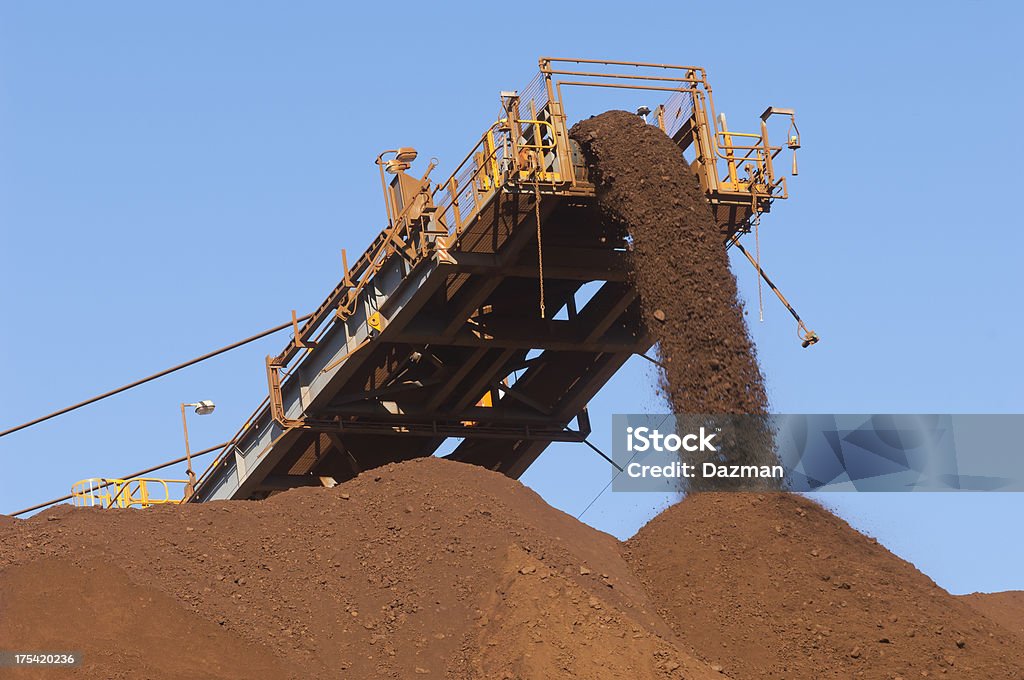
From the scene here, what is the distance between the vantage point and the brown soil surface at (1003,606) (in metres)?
20.5

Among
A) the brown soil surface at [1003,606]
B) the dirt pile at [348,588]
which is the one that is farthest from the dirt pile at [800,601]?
the brown soil surface at [1003,606]

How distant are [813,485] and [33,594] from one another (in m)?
8.16

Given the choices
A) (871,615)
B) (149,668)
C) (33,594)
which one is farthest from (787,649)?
(33,594)

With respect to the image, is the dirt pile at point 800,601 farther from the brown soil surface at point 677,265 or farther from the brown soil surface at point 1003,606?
the brown soil surface at point 1003,606

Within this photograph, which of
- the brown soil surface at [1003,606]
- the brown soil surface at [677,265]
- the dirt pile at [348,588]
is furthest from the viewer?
the brown soil surface at [1003,606]

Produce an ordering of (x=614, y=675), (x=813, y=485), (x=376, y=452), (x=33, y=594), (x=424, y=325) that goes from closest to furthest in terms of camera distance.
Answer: (x=614, y=675), (x=33, y=594), (x=813, y=485), (x=424, y=325), (x=376, y=452)

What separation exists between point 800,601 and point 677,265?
3.91 metres

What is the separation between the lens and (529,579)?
16.8 meters

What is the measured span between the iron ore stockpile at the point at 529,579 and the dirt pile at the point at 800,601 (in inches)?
0.9

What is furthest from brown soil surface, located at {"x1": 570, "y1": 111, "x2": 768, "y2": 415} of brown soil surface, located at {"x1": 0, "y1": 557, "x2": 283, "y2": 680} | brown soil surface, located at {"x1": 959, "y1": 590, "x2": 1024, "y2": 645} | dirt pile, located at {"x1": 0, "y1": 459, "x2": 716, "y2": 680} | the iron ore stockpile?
brown soil surface, located at {"x1": 0, "y1": 557, "x2": 283, "y2": 680}

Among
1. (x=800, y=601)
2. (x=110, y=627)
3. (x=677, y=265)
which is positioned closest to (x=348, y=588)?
(x=110, y=627)

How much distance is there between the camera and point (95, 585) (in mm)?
17281

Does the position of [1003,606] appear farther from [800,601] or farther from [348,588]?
[348,588]

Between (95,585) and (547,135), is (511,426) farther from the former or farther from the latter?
(95,585)
